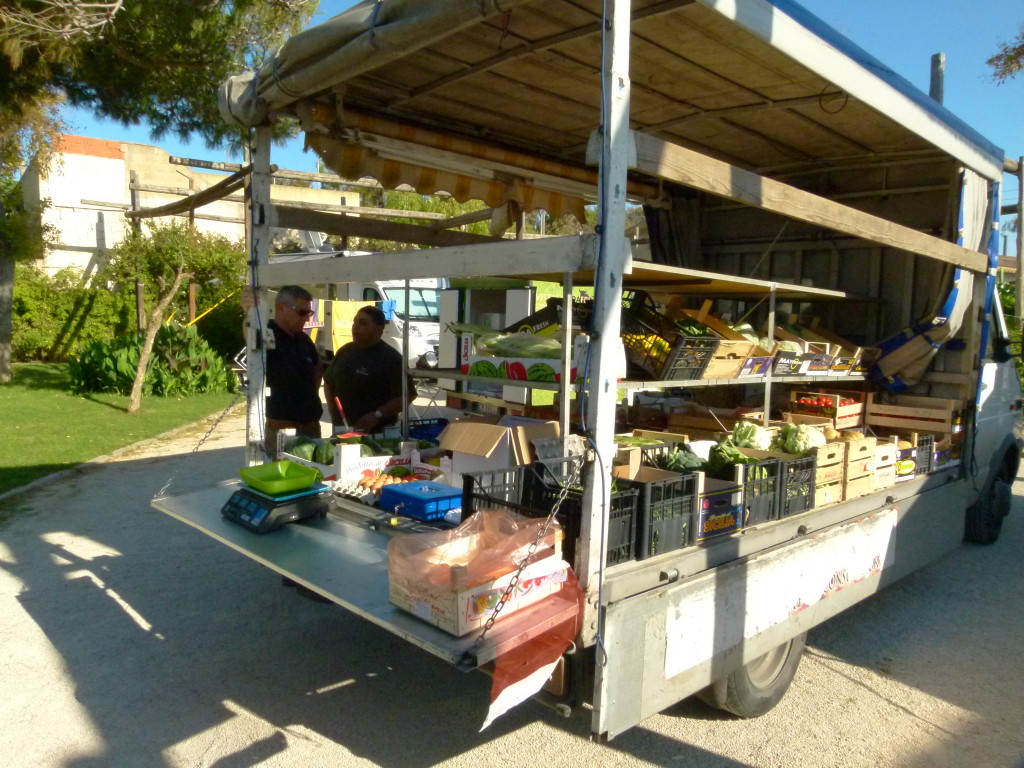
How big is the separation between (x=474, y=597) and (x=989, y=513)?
5544 mm

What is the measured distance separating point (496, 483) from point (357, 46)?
1995 mm

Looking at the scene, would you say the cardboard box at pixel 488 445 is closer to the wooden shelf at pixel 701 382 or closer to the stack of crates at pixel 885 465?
the wooden shelf at pixel 701 382

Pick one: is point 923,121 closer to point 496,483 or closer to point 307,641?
point 496,483

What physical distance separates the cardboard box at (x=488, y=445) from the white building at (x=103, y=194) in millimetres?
19269

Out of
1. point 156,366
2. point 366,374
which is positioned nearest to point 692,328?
point 366,374

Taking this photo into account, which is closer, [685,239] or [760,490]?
[760,490]

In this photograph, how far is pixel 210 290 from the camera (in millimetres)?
16797

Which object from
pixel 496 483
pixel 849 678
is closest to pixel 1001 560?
pixel 849 678

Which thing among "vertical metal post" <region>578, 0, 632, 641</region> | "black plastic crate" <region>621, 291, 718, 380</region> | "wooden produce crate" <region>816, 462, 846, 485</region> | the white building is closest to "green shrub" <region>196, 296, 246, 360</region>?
the white building

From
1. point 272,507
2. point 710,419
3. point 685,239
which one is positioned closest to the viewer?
point 272,507

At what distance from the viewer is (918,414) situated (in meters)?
5.34

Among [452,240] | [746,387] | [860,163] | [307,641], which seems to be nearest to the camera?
[307,641]

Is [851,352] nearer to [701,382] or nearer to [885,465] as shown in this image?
[885,465]

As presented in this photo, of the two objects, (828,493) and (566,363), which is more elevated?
(566,363)
